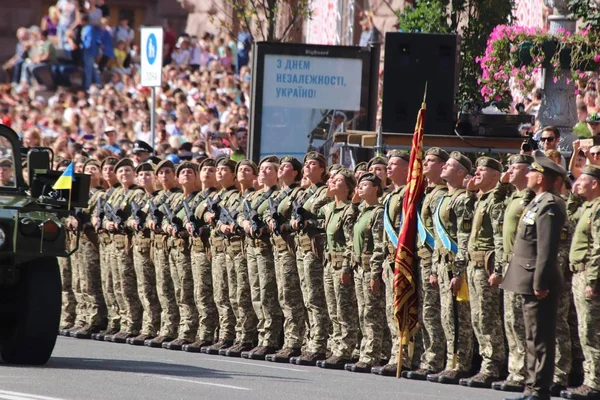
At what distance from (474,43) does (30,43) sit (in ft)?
65.4

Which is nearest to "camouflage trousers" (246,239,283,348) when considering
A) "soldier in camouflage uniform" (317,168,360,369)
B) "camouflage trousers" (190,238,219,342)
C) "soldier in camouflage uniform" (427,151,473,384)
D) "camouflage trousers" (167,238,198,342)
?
"camouflage trousers" (190,238,219,342)

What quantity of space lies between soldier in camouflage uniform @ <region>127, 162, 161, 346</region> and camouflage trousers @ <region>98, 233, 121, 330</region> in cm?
49

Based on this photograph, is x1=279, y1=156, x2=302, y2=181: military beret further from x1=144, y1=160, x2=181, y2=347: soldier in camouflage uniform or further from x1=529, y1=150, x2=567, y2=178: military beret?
x1=529, y1=150, x2=567, y2=178: military beret

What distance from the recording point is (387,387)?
14531 millimetres

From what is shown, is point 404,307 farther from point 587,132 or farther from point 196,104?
point 196,104

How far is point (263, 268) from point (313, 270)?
79 cm

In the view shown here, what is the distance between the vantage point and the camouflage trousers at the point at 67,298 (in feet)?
68.3

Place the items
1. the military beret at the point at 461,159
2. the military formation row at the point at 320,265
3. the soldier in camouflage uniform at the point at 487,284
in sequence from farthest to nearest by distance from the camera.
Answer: the military beret at the point at 461,159, the soldier in camouflage uniform at the point at 487,284, the military formation row at the point at 320,265

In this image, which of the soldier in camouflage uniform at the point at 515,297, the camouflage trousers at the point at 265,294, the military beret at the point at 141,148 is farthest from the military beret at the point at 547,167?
the military beret at the point at 141,148

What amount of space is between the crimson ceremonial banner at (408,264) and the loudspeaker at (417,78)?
439 centimetres

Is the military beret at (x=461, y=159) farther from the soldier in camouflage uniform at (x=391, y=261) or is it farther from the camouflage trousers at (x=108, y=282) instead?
the camouflage trousers at (x=108, y=282)

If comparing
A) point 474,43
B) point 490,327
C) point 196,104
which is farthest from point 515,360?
point 196,104

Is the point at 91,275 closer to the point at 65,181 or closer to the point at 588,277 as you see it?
the point at 65,181

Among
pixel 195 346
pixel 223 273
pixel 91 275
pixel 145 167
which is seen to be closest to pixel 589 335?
pixel 223 273
